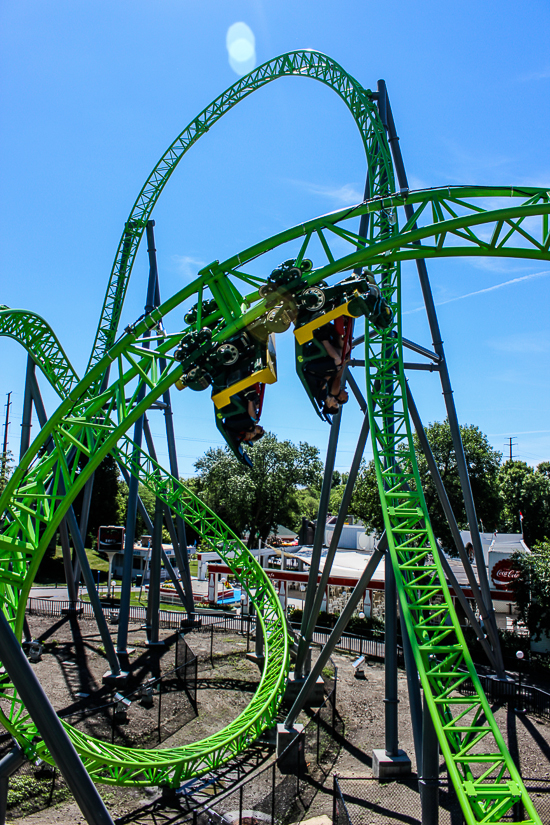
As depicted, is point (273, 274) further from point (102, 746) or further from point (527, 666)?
point (527, 666)

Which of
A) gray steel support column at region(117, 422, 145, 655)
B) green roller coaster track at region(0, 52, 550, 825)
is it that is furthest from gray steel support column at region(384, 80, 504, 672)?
gray steel support column at region(117, 422, 145, 655)

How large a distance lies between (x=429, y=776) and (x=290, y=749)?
4.25m

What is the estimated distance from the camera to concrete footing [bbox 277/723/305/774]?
34.1ft

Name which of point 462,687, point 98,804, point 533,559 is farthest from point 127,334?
point 533,559

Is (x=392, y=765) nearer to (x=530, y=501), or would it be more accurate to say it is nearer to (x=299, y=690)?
(x=299, y=690)

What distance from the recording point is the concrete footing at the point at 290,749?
10.4 metres

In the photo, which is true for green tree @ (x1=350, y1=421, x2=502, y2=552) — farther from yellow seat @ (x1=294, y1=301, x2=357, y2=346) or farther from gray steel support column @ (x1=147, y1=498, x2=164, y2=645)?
yellow seat @ (x1=294, y1=301, x2=357, y2=346)

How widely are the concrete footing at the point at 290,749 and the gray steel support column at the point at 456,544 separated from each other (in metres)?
4.24

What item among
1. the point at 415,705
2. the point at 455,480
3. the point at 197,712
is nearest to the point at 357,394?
the point at 415,705

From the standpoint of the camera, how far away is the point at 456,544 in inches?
516

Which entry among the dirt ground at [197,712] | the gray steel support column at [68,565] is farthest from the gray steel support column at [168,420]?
the gray steel support column at [68,565]

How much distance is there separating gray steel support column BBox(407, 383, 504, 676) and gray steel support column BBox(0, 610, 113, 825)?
8144mm

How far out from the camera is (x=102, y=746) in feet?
31.7

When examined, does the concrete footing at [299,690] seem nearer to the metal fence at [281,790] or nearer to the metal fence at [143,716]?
the metal fence at [281,790]
